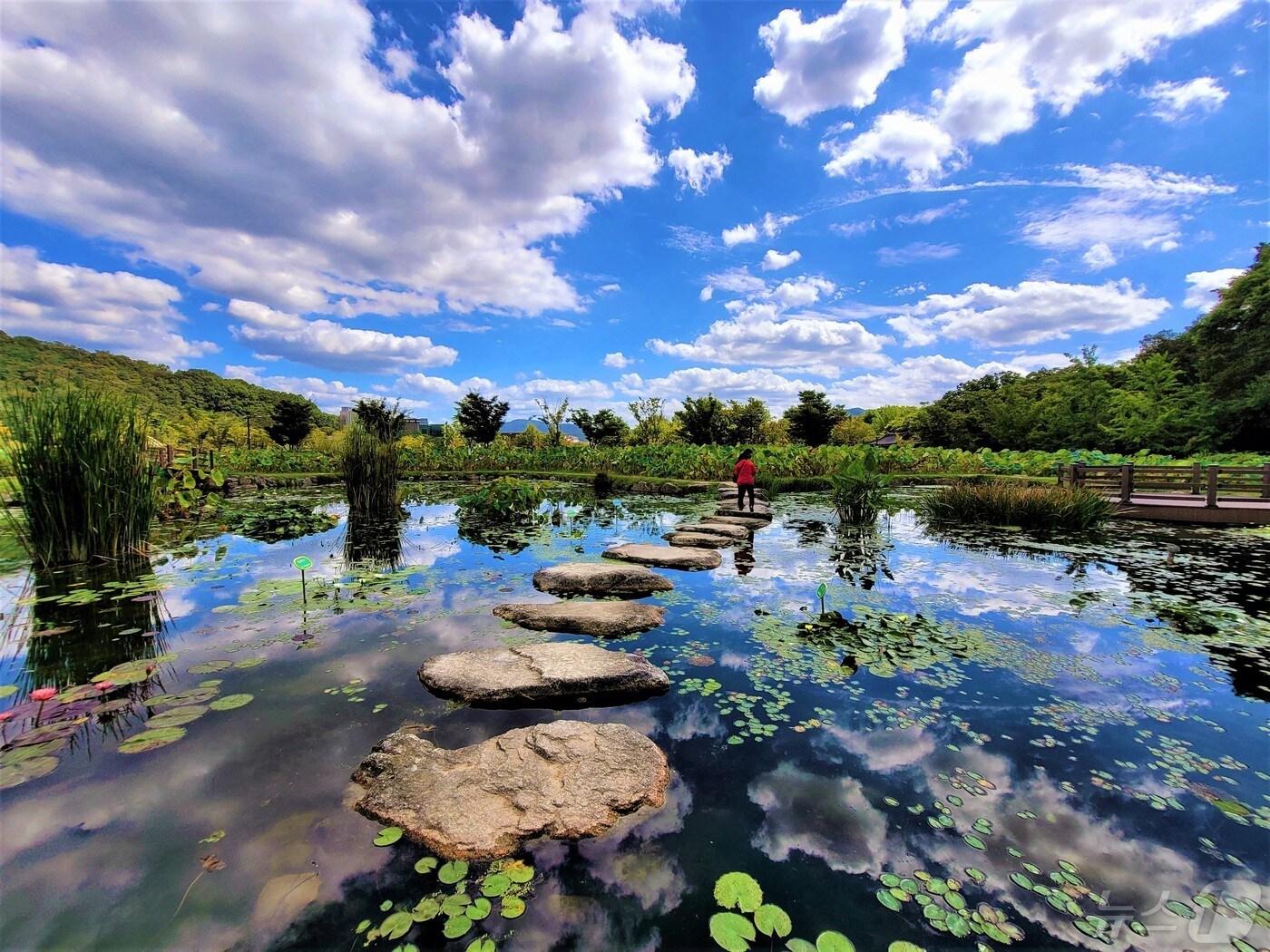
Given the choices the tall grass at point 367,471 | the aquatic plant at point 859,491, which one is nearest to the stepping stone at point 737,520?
the aquatic plant at point 859,491

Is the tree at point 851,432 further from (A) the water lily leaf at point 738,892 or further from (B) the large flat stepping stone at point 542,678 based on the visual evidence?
(A) the water lily leaf at point 738,892

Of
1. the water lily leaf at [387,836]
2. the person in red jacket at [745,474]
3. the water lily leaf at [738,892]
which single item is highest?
the person in red jacket at [745,474]

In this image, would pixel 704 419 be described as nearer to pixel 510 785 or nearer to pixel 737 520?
pixel 737 520

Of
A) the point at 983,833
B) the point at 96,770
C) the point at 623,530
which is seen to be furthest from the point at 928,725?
the point at 623,530

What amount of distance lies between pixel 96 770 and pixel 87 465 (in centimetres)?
401

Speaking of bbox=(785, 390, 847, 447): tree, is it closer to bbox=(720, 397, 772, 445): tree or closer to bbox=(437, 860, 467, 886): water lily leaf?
bbox=(720, 397, 772, 445): tree

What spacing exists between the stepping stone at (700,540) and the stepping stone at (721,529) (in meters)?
0.21

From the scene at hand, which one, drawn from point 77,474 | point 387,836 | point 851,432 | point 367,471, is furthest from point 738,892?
point 851,432

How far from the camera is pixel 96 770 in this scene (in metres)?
2.01

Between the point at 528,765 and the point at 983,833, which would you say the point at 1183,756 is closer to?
the point at 983,833

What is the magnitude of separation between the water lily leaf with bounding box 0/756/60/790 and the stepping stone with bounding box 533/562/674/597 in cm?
310

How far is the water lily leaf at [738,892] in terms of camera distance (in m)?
1.47

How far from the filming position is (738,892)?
1512 mm

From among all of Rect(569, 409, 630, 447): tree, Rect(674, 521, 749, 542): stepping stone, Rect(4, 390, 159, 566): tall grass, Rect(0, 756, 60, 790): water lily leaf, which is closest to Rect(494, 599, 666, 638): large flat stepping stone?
Rect(0, 756, 60, 790): water lily leaf
